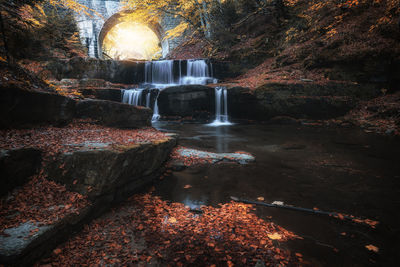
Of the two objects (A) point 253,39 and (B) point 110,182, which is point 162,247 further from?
(A) point 253,39

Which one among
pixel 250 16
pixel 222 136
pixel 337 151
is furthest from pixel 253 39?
pixel 337 151

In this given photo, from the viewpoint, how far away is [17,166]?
105 inches

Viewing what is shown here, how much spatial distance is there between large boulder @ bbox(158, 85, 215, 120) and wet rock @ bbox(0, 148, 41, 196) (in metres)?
9.37

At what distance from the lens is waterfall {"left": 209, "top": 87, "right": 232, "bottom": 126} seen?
1145cm

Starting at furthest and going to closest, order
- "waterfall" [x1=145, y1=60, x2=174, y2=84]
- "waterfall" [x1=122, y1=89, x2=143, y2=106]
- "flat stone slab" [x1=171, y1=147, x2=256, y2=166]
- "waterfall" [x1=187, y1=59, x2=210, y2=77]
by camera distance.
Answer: "waterfall" [x1=145, y1=60, x2=174, y2=84] → "waterfall" [x1=187, y1=59, x2=210, y2=77] → "waterfall" [x1=122, y1=89, x2=143, y2=106] → "flat stone slab" [x1=171, y1=147, x2=256, y2=166]

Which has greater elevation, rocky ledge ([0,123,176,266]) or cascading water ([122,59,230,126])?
cascading water ([122,59,230,126])

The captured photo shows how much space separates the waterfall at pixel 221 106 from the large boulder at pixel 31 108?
7725mm

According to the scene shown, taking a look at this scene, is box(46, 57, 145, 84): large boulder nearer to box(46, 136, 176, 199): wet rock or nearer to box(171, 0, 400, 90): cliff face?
box(171, 0, 400, 90): cliff face

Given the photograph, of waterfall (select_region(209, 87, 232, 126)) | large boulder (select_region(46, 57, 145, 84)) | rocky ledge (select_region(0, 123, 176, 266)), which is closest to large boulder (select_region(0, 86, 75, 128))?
rocky ledge (select_region(0, 123, 176, 266))

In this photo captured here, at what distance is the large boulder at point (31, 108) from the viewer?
3707 mm

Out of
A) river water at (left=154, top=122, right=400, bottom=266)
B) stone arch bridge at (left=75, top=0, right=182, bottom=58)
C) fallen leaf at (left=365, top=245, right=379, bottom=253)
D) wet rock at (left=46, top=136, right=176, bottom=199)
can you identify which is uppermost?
stone arch bridge at (left=75, top=0, right=182, bottom=58)

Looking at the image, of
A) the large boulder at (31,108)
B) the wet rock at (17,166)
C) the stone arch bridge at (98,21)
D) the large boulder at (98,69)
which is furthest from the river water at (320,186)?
the stone arch bridge at (98,21)

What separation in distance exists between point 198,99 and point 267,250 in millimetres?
10174

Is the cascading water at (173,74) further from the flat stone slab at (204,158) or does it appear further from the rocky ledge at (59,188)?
the rocky ledge at (59,188)
